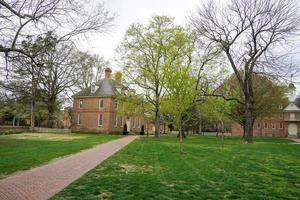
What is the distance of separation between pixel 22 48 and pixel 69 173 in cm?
965

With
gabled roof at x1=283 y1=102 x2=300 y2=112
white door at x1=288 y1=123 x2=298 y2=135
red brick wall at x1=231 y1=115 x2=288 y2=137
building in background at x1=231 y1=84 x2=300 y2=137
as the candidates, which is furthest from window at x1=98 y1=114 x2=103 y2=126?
white door at x1=288 y1=123 x2=298 y2=135

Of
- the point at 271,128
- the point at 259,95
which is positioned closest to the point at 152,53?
the point at 259,95

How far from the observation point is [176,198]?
23.3 ft

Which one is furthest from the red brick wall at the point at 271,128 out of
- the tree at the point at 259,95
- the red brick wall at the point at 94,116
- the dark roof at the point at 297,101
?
the red brick wall at the point at 94,116

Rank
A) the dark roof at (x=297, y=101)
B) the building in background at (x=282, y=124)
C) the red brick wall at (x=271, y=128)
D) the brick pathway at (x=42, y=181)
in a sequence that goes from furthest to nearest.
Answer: the dark roof at (x=297, y=101) → the red brick wall at (x=271, y=128) → the building in background at (x=282, y=124) → the brick pathway at (x=42, y=181)

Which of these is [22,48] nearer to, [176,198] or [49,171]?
[49,171]

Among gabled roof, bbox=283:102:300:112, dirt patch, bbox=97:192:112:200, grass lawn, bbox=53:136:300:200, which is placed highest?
gabled roof, bbox=283:102:300:112

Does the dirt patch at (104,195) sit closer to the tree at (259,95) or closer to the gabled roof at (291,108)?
the tree at (259,95)

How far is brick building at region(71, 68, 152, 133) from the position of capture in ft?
161

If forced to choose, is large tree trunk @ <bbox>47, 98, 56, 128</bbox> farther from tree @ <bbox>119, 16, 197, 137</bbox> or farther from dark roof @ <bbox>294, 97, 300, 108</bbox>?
dark roof @ <bbox>294, 97, 300, 108</bbox>

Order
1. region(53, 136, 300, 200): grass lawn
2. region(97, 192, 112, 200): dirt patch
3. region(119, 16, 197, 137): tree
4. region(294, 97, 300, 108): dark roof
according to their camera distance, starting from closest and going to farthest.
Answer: region(97, 192, 112, 200): dirt patch, region(53, 136, 300, 200): grass lawn, region(119, 16, 197, 137): tree, region(294, 97, 300, 108): dark roof

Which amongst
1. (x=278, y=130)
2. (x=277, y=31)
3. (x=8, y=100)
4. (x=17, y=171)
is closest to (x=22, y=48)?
(x=17, y=171)

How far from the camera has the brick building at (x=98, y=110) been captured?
4893cm

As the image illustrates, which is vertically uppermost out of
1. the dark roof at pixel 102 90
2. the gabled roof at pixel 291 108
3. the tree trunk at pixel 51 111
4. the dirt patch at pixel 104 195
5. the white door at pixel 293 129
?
the dark roof at pixel 102 90
